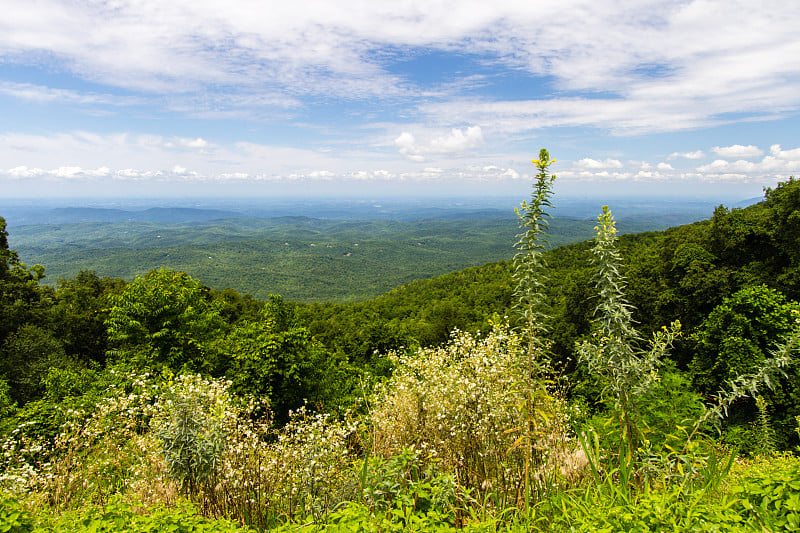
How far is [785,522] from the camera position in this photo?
92.1 inches

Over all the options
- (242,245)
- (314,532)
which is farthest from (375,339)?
(242,245)

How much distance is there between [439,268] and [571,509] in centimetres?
14733

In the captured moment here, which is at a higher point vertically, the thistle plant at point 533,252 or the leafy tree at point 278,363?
the thistle plant at point 533,252

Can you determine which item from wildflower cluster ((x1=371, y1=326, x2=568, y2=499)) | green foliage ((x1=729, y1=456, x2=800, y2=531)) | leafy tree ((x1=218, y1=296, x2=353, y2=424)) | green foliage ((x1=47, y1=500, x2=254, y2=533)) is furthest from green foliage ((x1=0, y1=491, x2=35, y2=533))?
leafy tree ((x1=218, y1=296, x2=353, y2=424))

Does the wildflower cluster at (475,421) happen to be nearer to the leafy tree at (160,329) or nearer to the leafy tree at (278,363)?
the leafy tree at (278,363)

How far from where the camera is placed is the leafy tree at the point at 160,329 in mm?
14266

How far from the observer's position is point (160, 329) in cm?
1505

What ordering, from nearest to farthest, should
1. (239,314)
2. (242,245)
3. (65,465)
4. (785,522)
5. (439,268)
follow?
(785,522) < (65,465) < (239,314) < (439,268) < (242,245)

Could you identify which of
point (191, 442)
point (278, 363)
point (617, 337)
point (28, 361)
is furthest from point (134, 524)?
point (28, 361)

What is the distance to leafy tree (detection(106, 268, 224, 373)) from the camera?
14.3m

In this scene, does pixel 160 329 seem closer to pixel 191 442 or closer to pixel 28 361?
pixel 28 361

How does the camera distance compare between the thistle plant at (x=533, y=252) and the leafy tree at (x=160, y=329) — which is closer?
the thistle plant at (x=533, y=252)

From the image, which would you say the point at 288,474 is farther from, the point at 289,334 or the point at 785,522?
the point at 289,334

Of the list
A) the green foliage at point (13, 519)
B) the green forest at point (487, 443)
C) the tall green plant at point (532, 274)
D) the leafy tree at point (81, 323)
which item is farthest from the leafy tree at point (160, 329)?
the tall green plant at point (532, 274)
